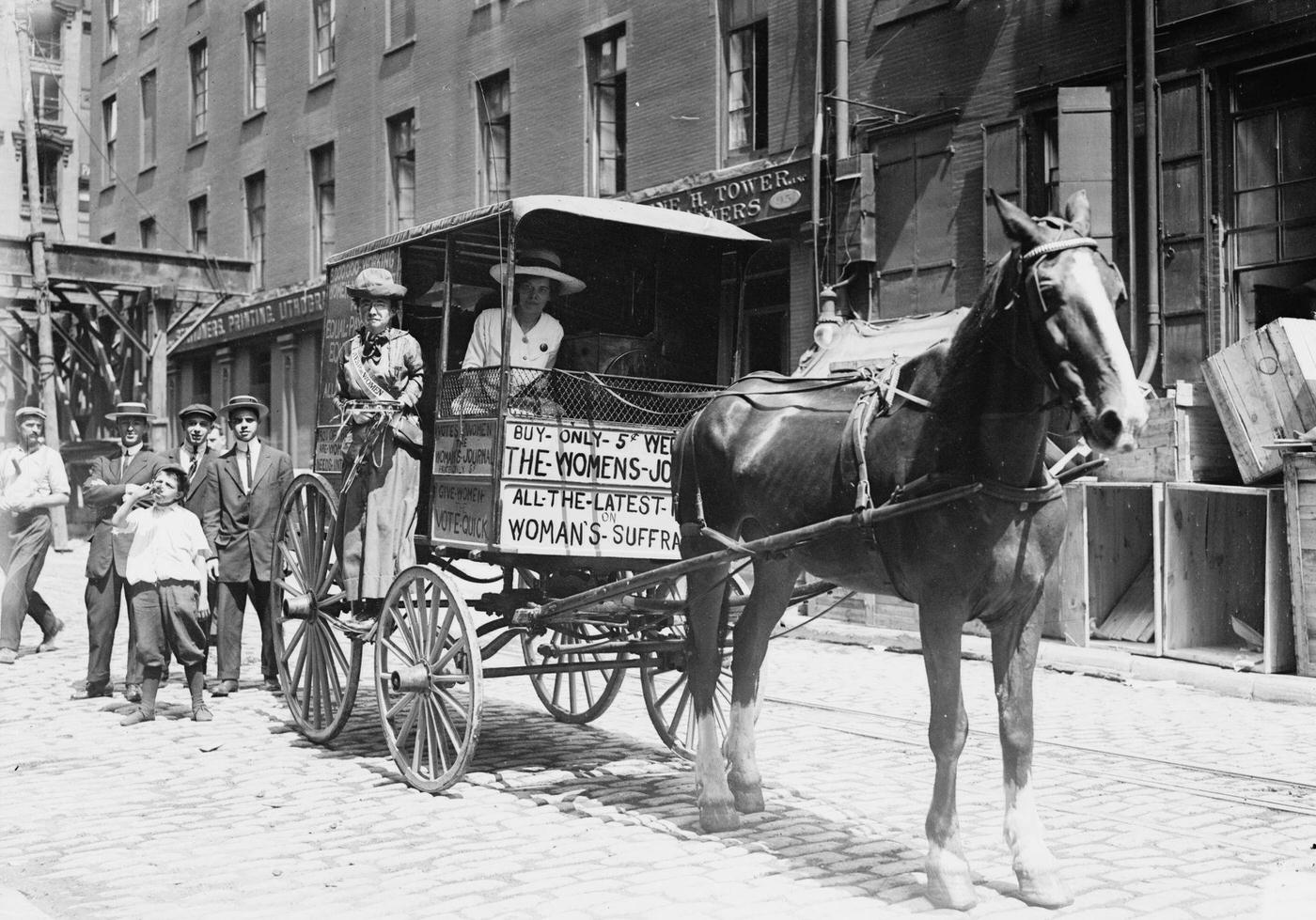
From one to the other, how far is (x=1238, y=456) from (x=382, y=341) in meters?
7.23

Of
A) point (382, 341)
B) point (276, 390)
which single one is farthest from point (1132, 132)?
point (276, 390)

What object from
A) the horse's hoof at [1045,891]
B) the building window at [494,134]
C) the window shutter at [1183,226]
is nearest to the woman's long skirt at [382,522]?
the horse's hoof at [1045,891]

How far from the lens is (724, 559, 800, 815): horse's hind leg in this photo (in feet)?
19.5

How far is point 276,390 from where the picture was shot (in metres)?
26.8

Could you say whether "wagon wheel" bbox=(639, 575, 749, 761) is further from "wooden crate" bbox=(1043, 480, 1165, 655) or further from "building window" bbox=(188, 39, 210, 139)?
"building window" bbox=(188, 39, 210, 139)

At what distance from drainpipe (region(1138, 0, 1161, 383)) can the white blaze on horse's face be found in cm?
893

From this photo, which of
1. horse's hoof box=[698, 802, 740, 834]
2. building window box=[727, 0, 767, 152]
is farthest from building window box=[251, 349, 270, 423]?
horse's hoof box=[698, 802, 740, 834]

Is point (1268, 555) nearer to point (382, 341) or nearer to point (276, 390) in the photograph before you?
point (382, 341)

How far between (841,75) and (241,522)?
939 centimetres

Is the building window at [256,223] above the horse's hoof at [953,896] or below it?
above

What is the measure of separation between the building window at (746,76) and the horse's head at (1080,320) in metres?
13.2

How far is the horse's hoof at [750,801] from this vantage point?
5.93m

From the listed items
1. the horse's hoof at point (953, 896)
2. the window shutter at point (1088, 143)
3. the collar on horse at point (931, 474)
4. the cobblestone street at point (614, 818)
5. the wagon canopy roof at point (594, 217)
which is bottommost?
the cobblestone street at point (614, 818)

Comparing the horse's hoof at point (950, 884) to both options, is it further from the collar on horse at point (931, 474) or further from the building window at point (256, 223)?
the building window at point (256, 223)
